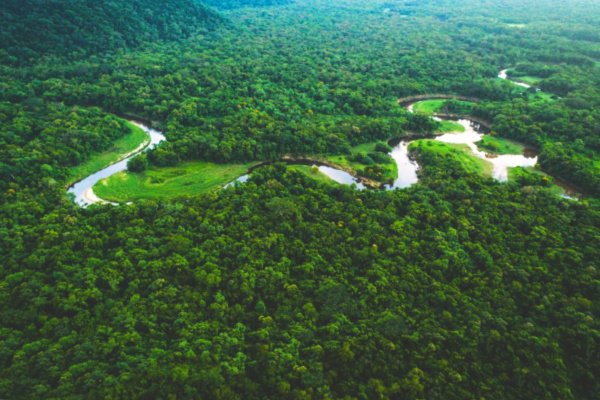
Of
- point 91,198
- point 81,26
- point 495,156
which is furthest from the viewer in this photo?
point 81,26

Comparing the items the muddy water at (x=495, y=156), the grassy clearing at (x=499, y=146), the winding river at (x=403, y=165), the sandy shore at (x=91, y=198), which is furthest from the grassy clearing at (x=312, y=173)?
the grassy clearing at (x=499, y=146)

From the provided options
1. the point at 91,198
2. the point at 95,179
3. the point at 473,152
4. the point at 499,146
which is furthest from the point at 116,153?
the point at 499,146

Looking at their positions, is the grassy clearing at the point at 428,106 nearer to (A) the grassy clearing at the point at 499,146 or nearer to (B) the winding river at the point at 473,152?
(B) the winding river at the point at 473,152

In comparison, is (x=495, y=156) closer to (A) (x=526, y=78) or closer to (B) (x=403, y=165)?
(B) (x=403, y=165)

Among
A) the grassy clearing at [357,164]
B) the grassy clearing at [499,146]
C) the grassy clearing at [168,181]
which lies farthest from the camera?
the grassy clearing at [499,146]

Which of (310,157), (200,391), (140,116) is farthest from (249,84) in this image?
(200,391)

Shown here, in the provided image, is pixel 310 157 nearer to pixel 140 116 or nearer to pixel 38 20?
pixel 140 116
